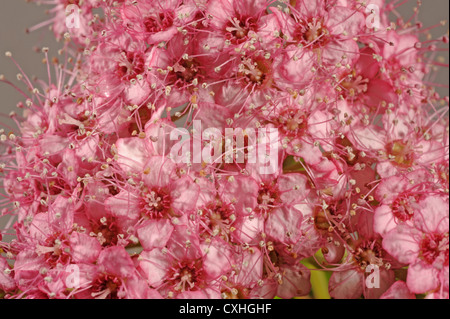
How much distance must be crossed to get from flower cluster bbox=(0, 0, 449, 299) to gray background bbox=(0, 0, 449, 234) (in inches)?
8.0

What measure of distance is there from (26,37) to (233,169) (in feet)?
2.02

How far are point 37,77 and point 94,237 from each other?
438mm

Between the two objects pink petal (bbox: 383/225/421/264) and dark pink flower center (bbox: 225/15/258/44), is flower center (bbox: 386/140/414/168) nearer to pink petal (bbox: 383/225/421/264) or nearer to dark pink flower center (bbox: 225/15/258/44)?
pink petal (bbox: 383/225/421/264)

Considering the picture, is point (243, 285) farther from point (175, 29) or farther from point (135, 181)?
point (175, 29)

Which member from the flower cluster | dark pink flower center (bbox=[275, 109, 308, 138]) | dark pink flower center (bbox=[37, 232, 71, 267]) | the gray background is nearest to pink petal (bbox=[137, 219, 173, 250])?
the flower cluster

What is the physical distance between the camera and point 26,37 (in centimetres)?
120

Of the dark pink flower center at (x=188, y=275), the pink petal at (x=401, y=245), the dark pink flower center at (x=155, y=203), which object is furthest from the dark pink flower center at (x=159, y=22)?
the pink petal at (x=401, y=245)

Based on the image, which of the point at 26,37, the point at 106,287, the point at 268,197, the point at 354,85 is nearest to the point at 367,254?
the point at 268,197

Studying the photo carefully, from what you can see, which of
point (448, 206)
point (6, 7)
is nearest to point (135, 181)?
point (448, 206)

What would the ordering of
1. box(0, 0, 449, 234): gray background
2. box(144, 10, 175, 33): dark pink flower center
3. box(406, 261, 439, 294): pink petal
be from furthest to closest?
box(0, 0, 449, 234): gray background, box(144, 10, 175, 33): dark pink flower center, box(406, 261, 439, 294): pink petal

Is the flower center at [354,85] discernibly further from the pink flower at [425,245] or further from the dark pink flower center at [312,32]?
the pink flower at [425,245]

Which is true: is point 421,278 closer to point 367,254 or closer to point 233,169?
point 367,254

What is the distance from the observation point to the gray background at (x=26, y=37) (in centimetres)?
115

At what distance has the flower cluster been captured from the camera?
0.85 metres
